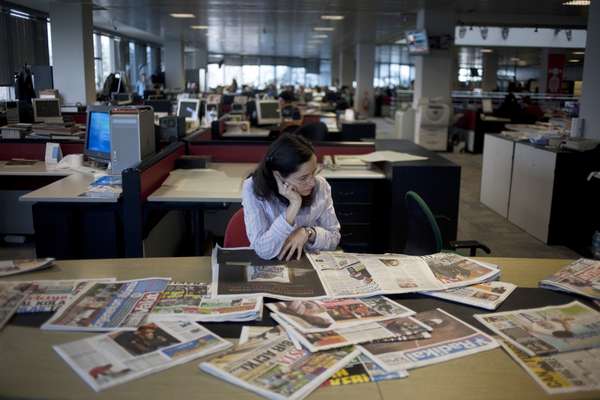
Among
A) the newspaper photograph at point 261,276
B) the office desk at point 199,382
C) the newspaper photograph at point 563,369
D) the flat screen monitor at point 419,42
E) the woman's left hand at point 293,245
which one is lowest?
the office desk at point 199,382

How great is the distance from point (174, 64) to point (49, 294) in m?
18.5

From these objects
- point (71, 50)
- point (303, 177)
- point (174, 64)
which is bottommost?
point (303, 177)

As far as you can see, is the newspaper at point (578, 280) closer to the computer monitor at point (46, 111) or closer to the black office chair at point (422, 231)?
the black office chair at point (422, 231)

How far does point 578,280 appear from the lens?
1.97 metres

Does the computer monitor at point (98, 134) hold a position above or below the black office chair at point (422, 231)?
above

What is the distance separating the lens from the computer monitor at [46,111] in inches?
238

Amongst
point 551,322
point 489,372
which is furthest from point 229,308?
point 551,322

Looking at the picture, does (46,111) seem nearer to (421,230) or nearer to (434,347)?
(421,230)

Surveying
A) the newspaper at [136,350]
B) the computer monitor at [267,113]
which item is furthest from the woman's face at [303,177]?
the computer monitor at [267,113]

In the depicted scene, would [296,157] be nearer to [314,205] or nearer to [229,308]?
[314,205]

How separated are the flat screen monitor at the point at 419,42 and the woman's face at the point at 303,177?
28.9 feet

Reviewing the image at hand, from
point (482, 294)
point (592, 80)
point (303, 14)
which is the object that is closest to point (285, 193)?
point (482, 294)

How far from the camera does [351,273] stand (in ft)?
6.47

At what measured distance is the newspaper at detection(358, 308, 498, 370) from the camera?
1.42 metres
